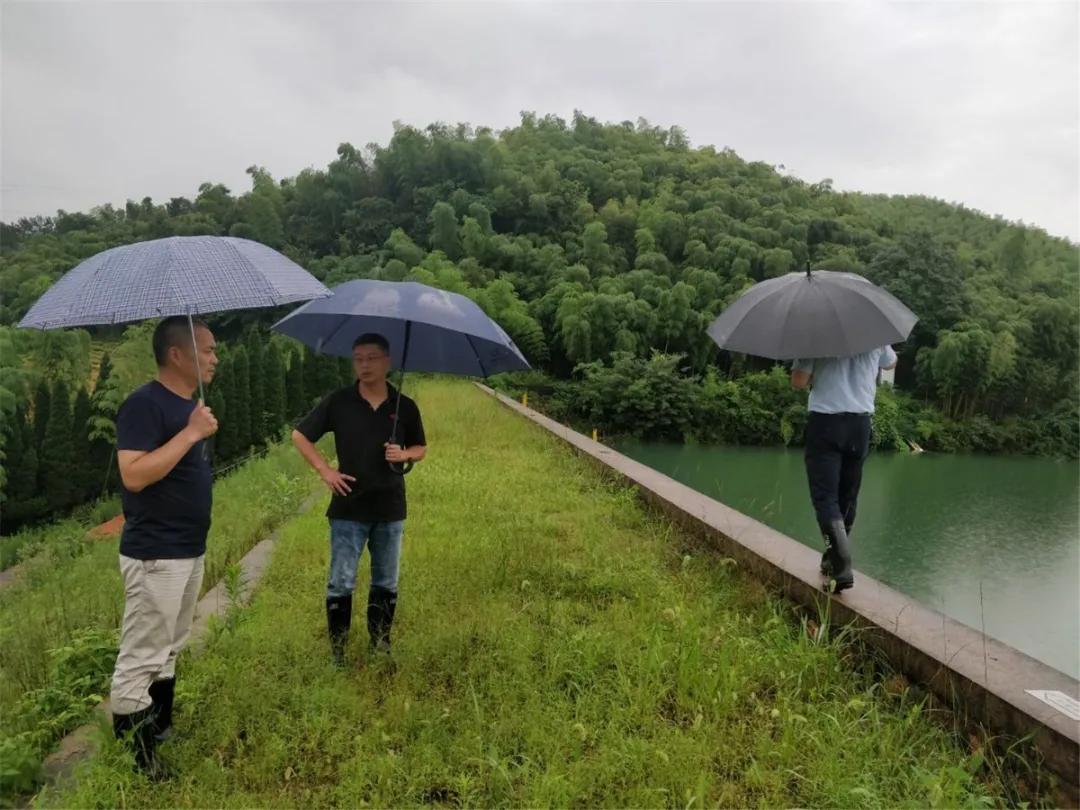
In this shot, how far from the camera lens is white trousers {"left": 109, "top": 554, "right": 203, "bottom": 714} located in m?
1.88

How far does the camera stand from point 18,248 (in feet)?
114

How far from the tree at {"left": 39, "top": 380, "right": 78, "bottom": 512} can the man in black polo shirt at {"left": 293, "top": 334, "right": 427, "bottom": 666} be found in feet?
56.3

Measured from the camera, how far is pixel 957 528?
44.1ft

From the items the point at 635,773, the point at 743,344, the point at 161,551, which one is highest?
the point at 743,344

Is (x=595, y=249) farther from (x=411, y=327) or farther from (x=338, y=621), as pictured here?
(x=338, y=621)

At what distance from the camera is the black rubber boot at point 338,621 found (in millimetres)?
2551

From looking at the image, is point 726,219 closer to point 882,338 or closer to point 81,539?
point 81,539

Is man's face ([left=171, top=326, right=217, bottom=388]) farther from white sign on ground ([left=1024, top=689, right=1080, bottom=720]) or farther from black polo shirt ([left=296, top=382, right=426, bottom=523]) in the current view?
white sign on ground ([left=1024, top=689, right=1080, bottom=720])

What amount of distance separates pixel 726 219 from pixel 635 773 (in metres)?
45.6

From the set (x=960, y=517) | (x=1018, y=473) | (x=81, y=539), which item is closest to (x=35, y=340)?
(x=81, y=539)

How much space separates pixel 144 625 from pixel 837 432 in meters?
2.54

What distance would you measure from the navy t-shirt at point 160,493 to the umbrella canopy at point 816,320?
6.78 feet

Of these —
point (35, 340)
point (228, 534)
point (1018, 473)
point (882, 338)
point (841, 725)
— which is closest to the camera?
point (841, 725)

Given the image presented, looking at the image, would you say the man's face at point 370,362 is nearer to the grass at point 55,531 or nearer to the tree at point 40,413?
the grass at point 55,531
